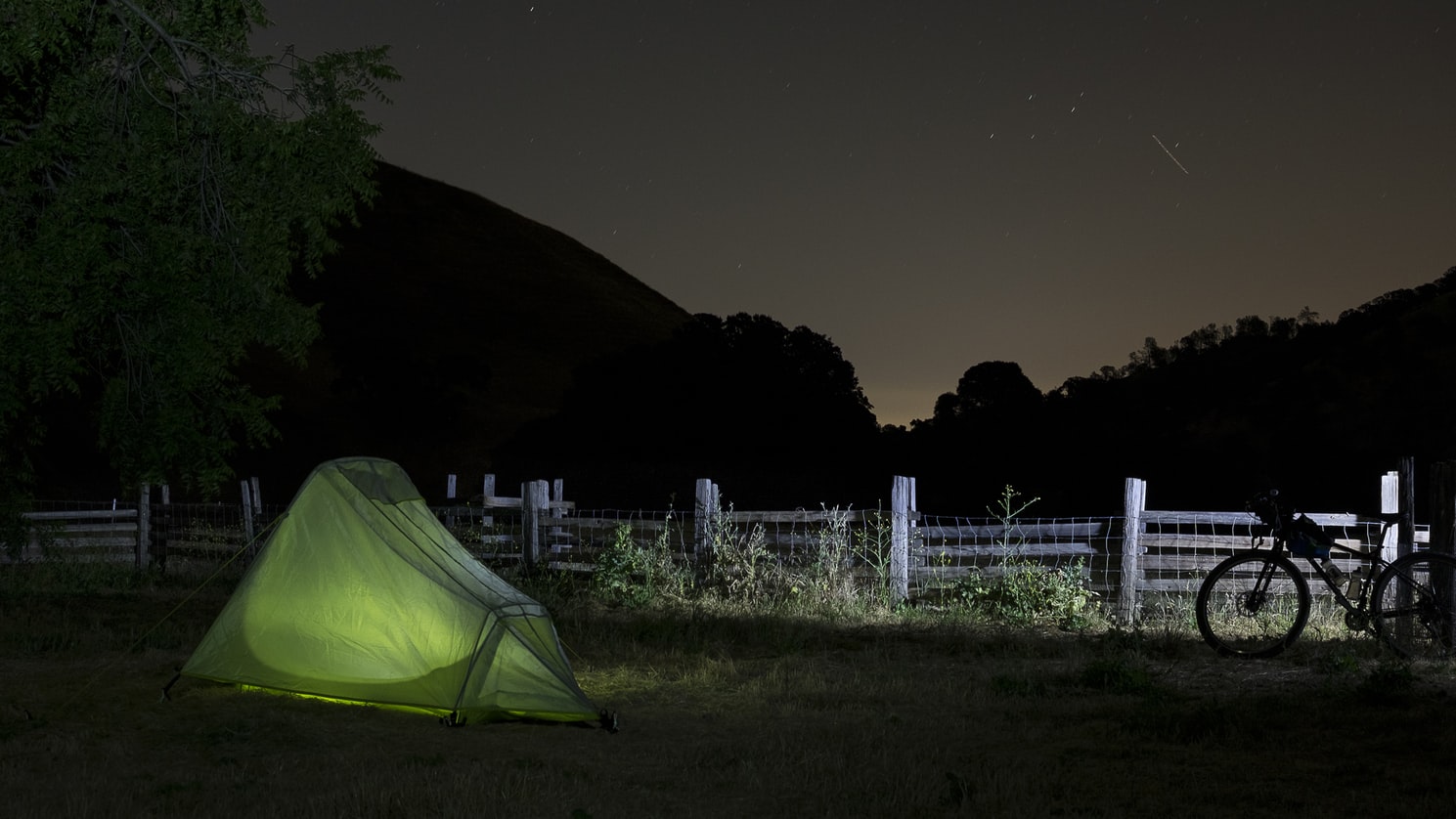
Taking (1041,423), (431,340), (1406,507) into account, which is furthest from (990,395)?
(431,340)

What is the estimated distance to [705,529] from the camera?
46.9 ft

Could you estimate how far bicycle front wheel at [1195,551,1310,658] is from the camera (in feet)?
32.8

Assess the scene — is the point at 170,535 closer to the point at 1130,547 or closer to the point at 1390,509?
the point at 1130,547

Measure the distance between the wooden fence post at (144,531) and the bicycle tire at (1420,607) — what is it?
16.5 meters

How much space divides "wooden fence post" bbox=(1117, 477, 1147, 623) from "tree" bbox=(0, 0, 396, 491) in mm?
7987

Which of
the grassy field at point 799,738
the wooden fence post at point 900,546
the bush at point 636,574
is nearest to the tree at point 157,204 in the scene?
the grassy field at point 799,738

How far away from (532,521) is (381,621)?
25.6 ft

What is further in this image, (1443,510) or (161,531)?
(161,531)

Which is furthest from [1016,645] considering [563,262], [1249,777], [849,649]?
[563,262]

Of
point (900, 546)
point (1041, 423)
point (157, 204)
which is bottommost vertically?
point (900, 546)

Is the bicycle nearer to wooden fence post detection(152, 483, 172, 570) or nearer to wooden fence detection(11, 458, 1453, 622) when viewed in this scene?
wooden fence detection(11, 458, 1453, 622)

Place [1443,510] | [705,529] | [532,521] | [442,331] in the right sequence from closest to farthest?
1. [1443,510]
2. [705,529]
3. [532,521]
4. [442,331]

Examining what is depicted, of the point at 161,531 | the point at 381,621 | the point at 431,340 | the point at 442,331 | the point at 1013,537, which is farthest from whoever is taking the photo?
the point at 442,331

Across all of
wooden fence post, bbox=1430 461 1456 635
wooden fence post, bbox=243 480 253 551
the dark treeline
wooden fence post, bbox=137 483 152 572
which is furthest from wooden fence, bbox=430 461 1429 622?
the dark treeline
